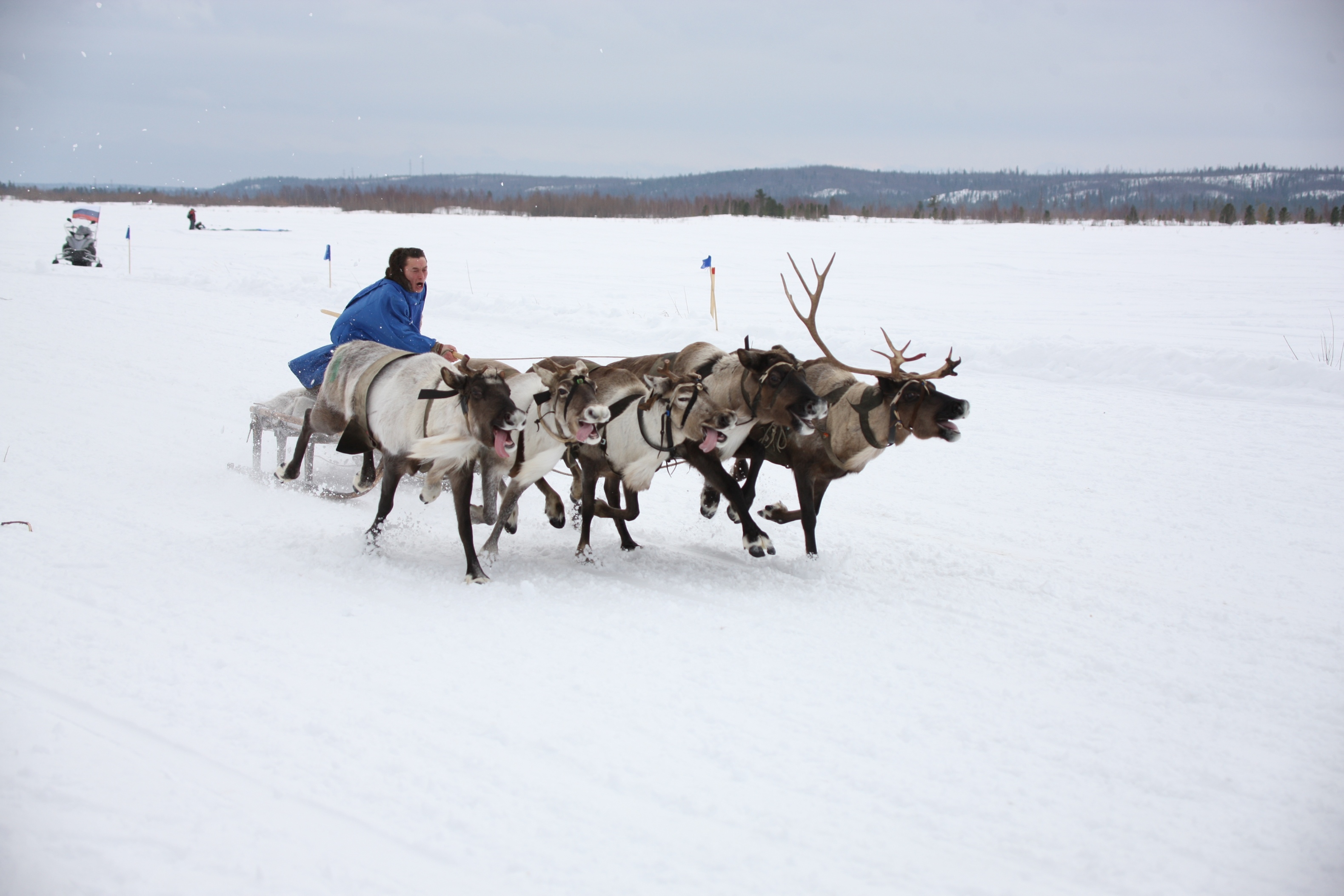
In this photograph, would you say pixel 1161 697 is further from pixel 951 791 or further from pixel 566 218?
pixel 566 218

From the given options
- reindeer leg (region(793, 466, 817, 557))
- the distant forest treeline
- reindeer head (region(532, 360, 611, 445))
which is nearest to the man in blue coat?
reindeer head (region(532, 360, 611, 445))

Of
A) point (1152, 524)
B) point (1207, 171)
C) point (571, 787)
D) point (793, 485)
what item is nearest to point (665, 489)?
point (793, 485)

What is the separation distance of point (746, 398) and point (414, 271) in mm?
3377

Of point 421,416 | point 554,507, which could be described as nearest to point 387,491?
point 421,416

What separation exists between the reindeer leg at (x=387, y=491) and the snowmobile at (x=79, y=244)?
77.3 feet

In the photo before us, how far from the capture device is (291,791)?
3361mm

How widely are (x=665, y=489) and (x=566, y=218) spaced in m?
49.9

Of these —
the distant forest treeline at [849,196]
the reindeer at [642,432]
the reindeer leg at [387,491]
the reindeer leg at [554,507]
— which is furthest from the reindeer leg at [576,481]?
the distant forest treeline at [849,196]

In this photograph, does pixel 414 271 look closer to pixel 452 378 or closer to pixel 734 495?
pixel 452 378

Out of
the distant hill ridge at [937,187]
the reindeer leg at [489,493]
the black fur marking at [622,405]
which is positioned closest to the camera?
the black fur marking at [622,405]

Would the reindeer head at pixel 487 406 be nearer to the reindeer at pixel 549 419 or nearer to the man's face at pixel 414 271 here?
the reindeer at pixel 549 419

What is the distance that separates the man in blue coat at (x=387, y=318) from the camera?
7.70 meters

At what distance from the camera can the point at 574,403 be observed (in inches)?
232

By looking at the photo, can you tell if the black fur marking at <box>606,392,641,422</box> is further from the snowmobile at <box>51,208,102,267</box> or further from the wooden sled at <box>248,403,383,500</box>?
the snowmobile at <box>51,208,102,267</box>
